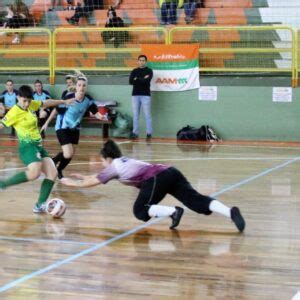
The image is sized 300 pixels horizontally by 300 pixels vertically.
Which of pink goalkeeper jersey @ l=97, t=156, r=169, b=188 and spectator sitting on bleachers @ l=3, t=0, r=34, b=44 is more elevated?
spectator sitting on bleachers @ l=3, t=0, r=34, b=44

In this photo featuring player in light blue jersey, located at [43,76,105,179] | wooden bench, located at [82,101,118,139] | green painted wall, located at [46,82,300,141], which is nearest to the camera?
player in light blue jersey, located at [43,76,105,179]

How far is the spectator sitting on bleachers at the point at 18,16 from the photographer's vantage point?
23.8 m

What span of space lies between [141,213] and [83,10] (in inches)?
639

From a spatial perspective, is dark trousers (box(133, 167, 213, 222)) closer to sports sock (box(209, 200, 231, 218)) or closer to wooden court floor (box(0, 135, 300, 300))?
sports sock (box(209, 200, 231, 218))

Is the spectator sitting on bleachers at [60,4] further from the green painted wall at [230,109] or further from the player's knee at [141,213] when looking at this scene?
the player's knee at [141,213]

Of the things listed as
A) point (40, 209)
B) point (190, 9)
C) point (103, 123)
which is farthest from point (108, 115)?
point (40, 209)

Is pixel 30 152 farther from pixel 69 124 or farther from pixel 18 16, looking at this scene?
pixel 18 16

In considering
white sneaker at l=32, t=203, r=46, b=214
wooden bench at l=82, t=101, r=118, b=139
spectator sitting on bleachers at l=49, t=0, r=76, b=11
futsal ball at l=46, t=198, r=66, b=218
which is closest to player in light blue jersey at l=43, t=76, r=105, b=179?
white sneaker at l=32, t=203, r=46, b=214

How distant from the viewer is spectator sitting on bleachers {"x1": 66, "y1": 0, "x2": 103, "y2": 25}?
23.3 m

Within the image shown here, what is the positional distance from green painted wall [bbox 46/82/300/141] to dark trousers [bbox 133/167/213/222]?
12.7 metres

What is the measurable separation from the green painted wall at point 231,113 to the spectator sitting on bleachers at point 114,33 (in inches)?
52.4

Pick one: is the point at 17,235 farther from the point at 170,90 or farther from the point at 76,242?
the point at 170,90

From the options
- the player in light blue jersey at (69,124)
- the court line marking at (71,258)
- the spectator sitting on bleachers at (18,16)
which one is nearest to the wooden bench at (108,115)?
the spectator sitting on bleachers at (18,16)

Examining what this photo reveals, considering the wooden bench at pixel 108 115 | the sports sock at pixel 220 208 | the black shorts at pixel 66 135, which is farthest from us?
the wooden bench at pixel 108 115
